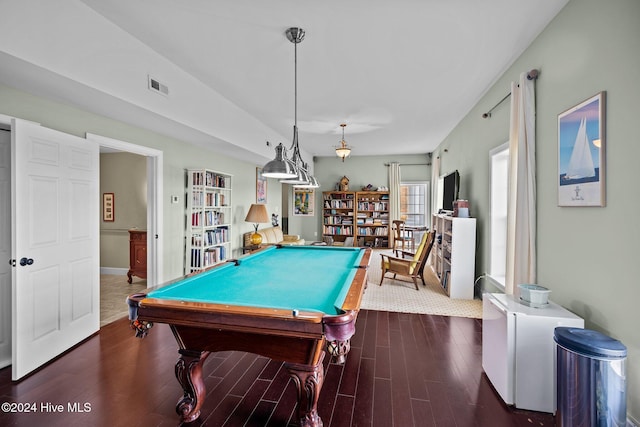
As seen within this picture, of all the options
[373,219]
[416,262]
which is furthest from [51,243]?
[373,219]

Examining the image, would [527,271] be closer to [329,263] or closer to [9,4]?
[329,263]

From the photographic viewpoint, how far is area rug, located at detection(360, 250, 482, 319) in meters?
3.80

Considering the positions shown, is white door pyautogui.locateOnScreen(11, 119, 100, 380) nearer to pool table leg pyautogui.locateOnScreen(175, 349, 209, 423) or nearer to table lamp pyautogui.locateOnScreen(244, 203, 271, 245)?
pool table leg pyautogui.locateOnScreen(175, 349, 209, 423)

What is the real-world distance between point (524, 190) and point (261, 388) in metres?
2.78

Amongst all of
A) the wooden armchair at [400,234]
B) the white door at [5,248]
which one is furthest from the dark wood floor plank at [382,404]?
the wooden armchair at [400,234]

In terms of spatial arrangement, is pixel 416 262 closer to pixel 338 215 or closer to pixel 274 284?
pixel 274 284

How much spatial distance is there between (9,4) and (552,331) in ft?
13.1

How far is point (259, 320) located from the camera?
144 cm

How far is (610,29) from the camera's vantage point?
5.84 ft

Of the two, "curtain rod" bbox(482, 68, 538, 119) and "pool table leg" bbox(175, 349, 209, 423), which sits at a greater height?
"curtain rod" bbox(482, 68, 538, 119)

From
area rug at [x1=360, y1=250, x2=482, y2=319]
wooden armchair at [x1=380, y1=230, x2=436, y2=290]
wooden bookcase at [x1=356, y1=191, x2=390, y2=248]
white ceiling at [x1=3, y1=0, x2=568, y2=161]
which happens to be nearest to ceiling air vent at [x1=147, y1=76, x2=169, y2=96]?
white ceiling at [x1=3, y1=0, x2=568, y2=161]

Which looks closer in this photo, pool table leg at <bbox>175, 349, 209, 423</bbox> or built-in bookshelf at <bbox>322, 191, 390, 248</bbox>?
pool table leg at <bbox>175, 349, 209, 423</bbox>

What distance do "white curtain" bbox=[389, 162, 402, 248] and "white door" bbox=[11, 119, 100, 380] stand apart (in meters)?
7.24

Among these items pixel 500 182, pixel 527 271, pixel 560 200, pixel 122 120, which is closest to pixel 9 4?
pixel 122 120
